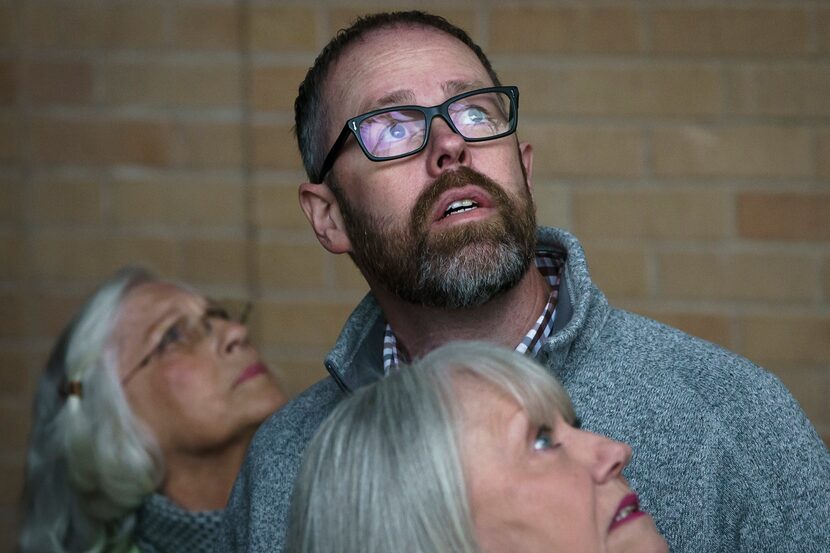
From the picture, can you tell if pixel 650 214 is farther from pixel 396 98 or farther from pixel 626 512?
pixel 626 512

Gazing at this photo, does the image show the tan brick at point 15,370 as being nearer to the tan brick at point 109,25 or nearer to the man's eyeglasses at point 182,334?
the man's eyeglasses at point 182,334

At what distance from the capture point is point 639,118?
3.29 metres

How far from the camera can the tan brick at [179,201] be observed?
11.4 feet

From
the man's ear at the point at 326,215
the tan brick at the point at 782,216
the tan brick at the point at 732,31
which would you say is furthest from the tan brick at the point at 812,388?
the man's ear at the point at 326,215

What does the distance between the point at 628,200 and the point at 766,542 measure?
1.57m

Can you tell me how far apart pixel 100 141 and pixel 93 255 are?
341 millimetres

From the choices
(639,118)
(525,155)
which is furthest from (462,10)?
(525,155)

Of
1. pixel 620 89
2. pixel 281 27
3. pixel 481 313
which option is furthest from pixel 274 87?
pixel 481 313

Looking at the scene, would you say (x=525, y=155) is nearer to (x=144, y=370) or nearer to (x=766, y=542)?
(x=766, y=542)

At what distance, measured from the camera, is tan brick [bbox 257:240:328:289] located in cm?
343

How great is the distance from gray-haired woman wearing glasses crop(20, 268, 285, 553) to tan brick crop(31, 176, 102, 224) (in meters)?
0.40

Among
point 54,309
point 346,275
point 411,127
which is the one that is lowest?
point 54,309

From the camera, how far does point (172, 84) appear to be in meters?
3.48

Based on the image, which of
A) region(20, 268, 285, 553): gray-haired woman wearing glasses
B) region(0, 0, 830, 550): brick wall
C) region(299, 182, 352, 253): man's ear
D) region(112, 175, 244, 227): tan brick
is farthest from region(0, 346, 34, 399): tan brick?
region(299, 182, 352, 253): man's ear
